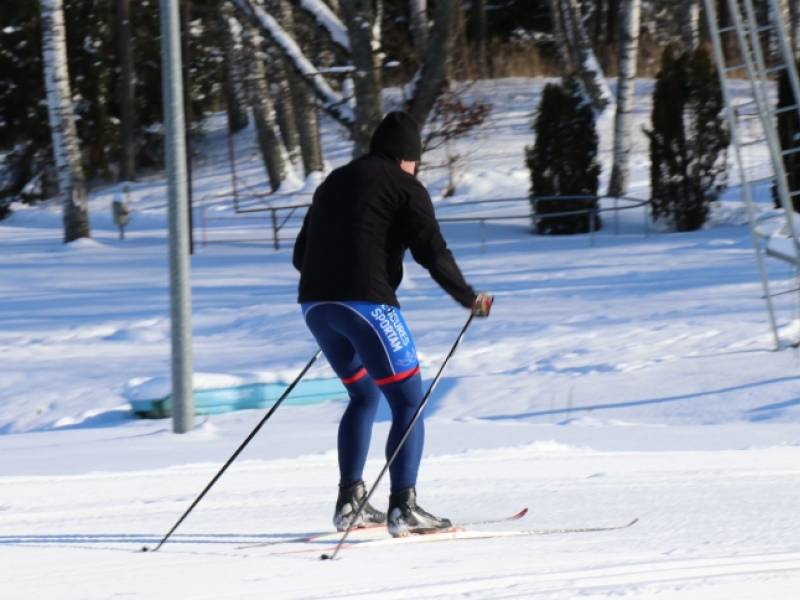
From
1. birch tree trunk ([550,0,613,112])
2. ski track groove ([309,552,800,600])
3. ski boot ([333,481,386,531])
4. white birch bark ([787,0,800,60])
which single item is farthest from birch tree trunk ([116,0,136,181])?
ski track groove ([309,552,800,600])

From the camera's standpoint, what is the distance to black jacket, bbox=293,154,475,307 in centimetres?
564

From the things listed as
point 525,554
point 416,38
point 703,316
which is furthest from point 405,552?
point 416,38

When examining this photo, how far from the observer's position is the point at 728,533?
6.04 m

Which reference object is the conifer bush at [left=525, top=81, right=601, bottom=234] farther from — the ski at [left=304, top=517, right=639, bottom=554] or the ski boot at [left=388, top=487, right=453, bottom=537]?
the ski boot at [left=388, top=487, right=453, bottom=537]

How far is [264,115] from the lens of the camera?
29.3m

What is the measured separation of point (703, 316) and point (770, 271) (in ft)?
9.97

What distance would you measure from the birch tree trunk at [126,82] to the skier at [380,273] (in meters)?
27.3

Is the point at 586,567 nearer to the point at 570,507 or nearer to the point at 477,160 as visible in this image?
the point at 570,507

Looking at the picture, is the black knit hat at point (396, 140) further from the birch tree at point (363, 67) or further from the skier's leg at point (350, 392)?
the birch tree at point (363, 67)

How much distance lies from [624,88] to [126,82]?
42.6ft

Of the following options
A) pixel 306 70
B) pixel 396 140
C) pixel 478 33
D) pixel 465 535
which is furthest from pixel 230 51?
pixel 465 535

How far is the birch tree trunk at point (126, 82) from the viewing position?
105 ft

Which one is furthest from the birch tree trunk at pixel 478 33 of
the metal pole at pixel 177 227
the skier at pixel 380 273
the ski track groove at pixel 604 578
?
the ski track groove at pixel 604 578

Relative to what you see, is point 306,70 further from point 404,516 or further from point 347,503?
point 404,516
